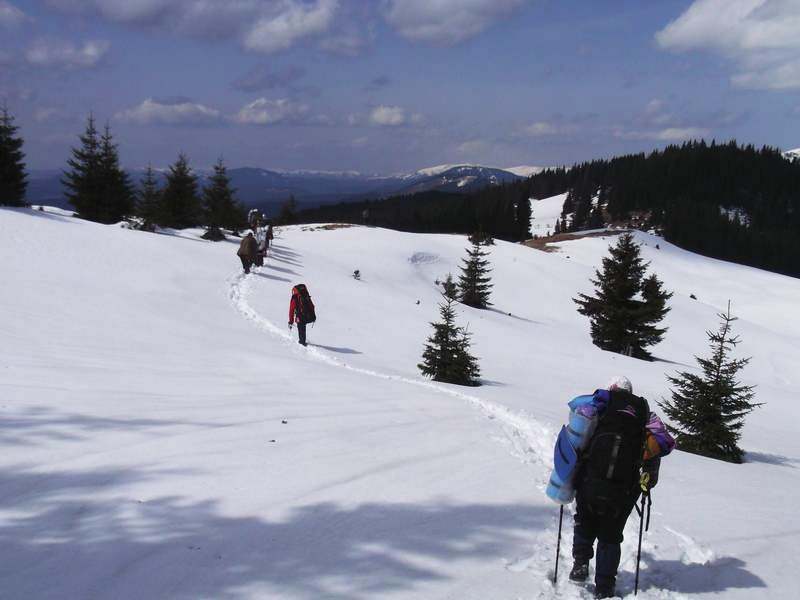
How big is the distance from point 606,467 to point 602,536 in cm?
60

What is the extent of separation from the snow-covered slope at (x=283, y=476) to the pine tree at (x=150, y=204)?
1414 centimetres

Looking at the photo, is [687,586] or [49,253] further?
[49,253]

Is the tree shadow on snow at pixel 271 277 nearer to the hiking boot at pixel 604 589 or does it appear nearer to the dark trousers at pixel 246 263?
the dark trousers at pixel 246 263

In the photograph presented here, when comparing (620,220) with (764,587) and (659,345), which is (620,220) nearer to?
(659,345)

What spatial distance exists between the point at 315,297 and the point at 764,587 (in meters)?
19.8

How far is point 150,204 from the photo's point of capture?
126 feet

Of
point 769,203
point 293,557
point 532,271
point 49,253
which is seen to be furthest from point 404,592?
point 769,203

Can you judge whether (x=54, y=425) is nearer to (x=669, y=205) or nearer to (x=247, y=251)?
(x=247, y=251)

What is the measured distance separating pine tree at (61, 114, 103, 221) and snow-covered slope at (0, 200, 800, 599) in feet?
75.0

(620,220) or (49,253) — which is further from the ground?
(620,220)

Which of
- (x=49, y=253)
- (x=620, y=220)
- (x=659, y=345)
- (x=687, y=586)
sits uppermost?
(x=620, y=220)

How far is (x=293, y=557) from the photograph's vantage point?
3.93 metres

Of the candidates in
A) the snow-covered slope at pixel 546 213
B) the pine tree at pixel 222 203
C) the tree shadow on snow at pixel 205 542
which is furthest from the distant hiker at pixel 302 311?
the snow-covered slope at pixel 546 213

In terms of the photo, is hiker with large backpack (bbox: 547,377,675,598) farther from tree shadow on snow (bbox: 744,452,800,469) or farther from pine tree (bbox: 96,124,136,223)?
pine tree (bbox: 96,124,136,223)
